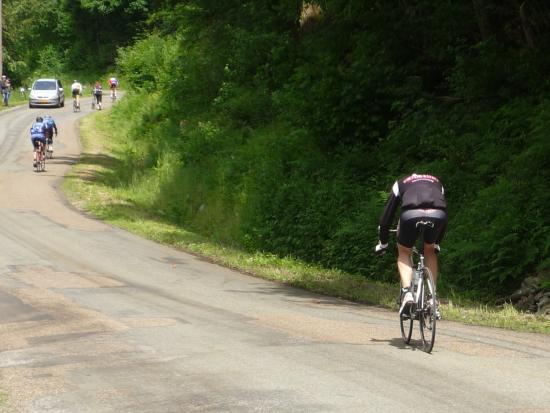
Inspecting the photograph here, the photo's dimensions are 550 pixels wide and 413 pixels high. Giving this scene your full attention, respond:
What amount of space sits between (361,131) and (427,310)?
42.2 feet

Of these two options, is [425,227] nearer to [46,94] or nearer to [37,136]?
[37,136]

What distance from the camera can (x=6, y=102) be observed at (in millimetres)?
64438

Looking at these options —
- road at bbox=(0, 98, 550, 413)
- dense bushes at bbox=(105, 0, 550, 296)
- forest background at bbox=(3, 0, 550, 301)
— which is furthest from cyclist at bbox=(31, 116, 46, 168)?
road at bbox=(0, 98, 550, 413)

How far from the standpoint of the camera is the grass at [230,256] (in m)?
13.5

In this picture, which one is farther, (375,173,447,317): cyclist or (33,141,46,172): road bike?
(33,141,46,172): road bike

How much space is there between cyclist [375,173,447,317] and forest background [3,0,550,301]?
4.69 meters

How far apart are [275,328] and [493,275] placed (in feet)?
17.6

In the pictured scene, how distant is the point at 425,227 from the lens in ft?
33.5

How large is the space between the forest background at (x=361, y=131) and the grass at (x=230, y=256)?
2.42 feet

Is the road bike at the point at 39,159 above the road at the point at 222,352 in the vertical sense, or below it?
above

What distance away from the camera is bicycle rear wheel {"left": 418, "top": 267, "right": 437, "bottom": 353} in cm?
992

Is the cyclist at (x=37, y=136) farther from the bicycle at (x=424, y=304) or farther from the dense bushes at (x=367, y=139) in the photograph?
the bicycle at (x=424, y=304)

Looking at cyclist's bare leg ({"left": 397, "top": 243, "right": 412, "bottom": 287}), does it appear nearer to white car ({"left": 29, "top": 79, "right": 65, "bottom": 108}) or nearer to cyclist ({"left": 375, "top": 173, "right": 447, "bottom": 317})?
cyclist ({"left": 375, "top": 173, "right": 447, "bottom": 317})

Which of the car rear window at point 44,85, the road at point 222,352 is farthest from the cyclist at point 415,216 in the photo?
the car rear window at point 44,85
